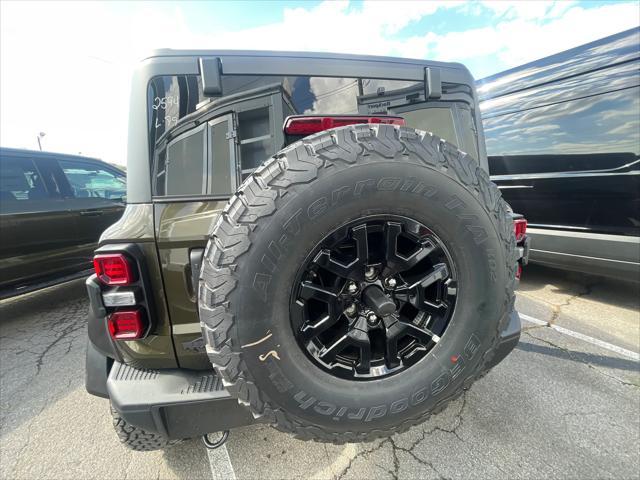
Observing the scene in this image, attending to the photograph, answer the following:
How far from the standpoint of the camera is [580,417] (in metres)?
1.94

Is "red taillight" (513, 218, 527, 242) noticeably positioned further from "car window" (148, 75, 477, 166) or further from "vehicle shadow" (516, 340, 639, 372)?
"vehicle shadow" (516, 340, 639, 372)

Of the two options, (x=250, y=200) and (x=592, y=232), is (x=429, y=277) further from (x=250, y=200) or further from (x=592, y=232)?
(x=592, y=232)

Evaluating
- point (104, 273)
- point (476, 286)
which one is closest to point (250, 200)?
point (104, 273)

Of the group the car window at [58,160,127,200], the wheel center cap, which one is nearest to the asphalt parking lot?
the wheel center cap

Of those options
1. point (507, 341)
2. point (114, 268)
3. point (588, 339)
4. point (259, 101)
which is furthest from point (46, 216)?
point (588, 339)

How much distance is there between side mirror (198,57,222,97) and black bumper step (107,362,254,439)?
1.33m

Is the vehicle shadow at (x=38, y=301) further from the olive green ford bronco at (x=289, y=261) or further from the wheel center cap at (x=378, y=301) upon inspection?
the wheel center cap at (x=378, y=301)

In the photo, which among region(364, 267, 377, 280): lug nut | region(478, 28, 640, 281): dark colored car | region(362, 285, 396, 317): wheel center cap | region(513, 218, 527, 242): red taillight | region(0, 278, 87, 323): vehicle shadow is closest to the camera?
region(362, 285, 396, 317): wheel center cap

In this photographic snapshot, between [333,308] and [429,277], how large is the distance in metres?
0.45

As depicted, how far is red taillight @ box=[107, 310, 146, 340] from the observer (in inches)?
52.2

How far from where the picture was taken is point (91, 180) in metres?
4.40

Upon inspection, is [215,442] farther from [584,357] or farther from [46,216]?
[46,216]

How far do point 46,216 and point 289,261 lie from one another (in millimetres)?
4201

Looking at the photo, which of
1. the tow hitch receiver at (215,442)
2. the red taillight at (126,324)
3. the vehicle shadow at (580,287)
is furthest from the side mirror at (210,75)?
the vehicle shadow at (580,287)
